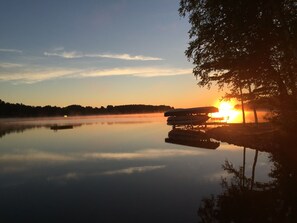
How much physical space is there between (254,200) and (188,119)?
33.1 meters

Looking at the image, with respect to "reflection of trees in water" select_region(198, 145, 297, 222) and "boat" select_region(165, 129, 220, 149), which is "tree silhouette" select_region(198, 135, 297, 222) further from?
"boat" select_region(165, 129, 220, 149)

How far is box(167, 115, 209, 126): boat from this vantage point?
42.8m

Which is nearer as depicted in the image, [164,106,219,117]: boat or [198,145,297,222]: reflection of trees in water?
[198,145,297,222]: reflection of trees in water

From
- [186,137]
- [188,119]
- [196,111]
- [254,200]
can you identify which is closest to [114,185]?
[254,200]

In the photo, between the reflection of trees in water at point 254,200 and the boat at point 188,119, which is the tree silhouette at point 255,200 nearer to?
the reflection of trees in water at point 254,200

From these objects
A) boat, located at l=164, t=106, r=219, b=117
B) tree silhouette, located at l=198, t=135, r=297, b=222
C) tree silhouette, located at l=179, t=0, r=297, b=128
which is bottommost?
tree silhouette, located at l=198, t=135, r=297, b=222

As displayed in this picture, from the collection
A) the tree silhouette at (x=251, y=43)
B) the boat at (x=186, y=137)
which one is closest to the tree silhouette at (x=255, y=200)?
the tree silhouette at (x=251, y=43)

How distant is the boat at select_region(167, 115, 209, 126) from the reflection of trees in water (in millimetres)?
27434

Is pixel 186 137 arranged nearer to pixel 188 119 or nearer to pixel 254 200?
pixel 188 119

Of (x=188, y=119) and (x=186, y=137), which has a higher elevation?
(x=188, y=119)

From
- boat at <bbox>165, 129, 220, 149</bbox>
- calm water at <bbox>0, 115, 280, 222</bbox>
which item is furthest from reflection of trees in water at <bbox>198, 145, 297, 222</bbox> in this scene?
boat at <bbox>165, 129, 220, 149</bbox>

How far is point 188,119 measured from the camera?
144ft

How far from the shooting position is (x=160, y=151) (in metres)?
27.0

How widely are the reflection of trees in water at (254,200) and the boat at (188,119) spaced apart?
27434 mm
